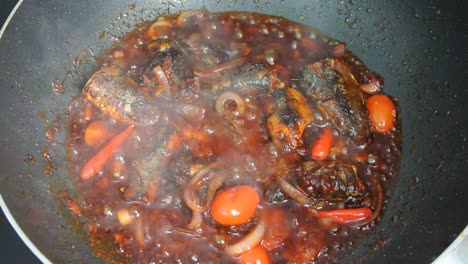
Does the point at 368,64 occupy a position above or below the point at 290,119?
above

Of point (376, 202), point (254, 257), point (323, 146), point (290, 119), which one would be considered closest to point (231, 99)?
point (290, 119)

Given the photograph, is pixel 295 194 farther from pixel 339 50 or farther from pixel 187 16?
pixel 187 16

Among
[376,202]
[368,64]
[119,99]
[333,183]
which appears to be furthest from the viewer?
[368,64]

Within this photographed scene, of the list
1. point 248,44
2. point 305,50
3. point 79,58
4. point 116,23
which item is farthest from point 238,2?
point 79,58

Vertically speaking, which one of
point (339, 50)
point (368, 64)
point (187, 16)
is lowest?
point (368, 64)

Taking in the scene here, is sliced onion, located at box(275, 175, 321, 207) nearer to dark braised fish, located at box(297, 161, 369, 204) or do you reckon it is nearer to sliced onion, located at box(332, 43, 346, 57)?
dark braised fish, located at box(297, 161, 369, 204)

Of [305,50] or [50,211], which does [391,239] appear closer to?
[305,50]

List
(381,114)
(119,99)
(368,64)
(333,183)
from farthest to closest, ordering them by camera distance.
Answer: (368,64), (381,114), (119,99), (333,183)
